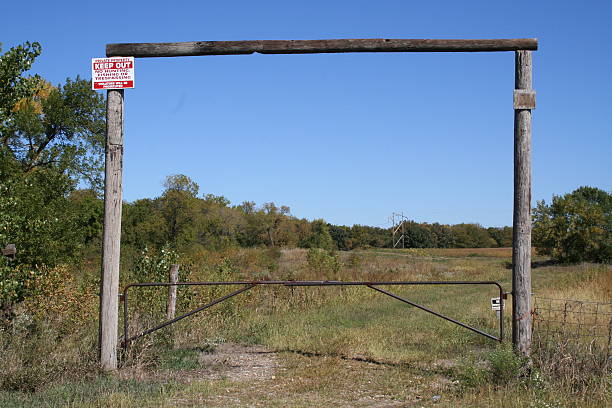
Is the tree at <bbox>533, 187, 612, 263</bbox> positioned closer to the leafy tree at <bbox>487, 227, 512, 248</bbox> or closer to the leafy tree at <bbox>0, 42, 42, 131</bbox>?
the leafy tree at <bbox>0, 42, 42, 131</bbox>

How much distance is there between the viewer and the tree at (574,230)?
3941 centimetres

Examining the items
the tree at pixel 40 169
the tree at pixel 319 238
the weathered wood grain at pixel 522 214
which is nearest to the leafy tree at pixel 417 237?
the tree at pixel 319 238

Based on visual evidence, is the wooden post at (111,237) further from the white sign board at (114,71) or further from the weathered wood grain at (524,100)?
the weathered wood grain at (524,100)

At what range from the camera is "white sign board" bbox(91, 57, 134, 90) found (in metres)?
8.09

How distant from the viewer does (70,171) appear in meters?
27.5

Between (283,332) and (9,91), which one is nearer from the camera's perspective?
(9,91)

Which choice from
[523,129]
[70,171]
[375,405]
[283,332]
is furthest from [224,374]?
[70,171]

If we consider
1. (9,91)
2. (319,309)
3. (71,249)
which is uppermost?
(9,91)

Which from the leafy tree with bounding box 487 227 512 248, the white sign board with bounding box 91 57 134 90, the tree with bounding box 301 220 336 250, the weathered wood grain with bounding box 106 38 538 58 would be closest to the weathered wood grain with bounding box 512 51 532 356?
the weathered wood grain with bounding box 106 38 538 58

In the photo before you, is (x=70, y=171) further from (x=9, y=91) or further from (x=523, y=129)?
(x=523, y=129)

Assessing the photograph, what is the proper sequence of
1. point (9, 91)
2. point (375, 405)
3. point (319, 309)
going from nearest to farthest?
1. point (375, 405)
2. point (9, 91)
3. point (319, 309)

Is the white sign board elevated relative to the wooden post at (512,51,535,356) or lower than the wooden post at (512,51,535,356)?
elevated

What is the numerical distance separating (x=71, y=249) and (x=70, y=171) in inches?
358

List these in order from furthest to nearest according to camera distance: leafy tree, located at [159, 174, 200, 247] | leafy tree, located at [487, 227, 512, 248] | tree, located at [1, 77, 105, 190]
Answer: leafy tree, located at [487, 227, 512, 248] < leafy tree, located at [159, 174, 200, 247] < tree, located at [1, 77, 105, 190]
